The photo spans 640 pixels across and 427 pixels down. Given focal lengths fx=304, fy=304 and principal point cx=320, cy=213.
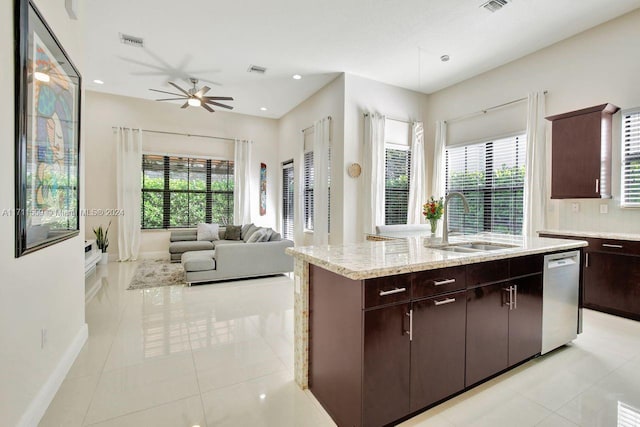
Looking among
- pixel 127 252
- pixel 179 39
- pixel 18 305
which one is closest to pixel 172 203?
pixel 127 252

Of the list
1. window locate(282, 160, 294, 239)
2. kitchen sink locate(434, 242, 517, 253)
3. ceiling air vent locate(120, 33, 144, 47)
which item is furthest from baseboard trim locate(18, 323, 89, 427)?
window locate(282, 160, 294, 239)

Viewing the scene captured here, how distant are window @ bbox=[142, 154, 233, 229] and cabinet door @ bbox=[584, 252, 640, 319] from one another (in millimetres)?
6864

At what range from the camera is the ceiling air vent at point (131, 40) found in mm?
4080

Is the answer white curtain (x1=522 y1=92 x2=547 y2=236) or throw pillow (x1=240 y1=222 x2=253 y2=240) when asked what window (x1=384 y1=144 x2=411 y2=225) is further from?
throw pillow (x1=240 y1=222 x2=253 y2=240)

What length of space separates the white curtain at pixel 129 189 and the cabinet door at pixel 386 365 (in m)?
6.62

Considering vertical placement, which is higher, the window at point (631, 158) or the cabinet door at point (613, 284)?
the window at point (631, 158)

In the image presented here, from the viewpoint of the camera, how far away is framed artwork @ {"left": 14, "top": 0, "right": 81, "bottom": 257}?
154 centimetres

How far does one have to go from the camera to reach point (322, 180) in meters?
5.65

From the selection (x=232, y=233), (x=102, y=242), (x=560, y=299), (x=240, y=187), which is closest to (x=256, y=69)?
(x=240, y=187)

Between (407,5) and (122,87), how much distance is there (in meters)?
5.46

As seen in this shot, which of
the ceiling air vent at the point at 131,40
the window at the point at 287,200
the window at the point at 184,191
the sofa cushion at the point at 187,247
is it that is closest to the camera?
the ceiling air vent at the point at 131,40

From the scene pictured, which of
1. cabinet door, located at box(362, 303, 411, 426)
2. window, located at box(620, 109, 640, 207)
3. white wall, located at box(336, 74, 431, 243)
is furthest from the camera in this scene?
white wall, located at box(336, 74, 431, 243)

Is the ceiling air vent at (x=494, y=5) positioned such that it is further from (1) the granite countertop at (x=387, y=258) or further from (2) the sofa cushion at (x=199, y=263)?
(2) the sofa cushion at (x=199, y=263)

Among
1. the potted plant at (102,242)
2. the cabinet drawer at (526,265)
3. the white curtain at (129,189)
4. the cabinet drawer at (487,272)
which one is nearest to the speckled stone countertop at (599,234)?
the cabinet drawer at (526,265)
